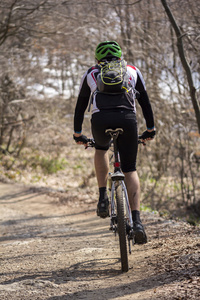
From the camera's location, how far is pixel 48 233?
619 cm

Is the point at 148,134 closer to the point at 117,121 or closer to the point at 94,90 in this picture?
the point at 117,121

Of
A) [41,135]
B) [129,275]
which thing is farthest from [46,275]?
[41,135]

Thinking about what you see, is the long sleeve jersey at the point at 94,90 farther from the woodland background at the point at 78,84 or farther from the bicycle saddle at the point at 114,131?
the woodland background at the point at 78,84

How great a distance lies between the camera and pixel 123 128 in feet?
12.0

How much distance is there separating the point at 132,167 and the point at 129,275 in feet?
3.47

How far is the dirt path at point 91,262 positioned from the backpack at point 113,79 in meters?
1.78

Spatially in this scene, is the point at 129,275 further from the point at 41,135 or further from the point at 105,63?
the point at 41,135

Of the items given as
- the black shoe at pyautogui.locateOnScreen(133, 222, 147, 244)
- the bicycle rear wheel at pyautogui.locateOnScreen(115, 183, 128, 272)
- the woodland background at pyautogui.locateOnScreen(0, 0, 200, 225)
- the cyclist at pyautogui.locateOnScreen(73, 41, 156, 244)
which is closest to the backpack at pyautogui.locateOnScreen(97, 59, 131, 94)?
the cyclist at pyautogui.locateOnScreen(73, 41, 156, 244)

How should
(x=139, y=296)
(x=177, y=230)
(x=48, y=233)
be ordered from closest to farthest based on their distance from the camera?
(x=139, y=296), (x=177, y=230), (x=48, y=233)

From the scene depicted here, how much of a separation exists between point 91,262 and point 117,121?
5.51 ft

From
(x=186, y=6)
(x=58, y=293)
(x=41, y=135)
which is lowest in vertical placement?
(x=58, y=293)

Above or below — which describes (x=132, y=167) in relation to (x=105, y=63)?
below

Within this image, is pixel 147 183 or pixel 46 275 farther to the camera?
pixel 147 183

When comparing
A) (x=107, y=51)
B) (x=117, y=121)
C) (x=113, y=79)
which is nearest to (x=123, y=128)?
(x=117, y=121)
